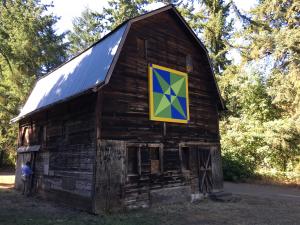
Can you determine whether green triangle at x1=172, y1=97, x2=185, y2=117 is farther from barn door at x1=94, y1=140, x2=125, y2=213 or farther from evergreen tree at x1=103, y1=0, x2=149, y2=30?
evergreen tree at x1=103, y1=0, x2=149, y2=30

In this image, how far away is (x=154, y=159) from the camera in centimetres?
1327

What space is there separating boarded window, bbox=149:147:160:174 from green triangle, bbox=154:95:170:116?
1.54m

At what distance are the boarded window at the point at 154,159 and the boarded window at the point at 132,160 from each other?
81cm

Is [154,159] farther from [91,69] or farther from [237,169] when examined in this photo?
[237,169]

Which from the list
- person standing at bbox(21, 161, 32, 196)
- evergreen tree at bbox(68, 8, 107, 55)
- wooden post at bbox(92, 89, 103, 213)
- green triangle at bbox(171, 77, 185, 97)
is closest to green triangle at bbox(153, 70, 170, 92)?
green triangle at bbox(171, 77, 185, 97)

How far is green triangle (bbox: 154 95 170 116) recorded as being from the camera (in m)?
13.5

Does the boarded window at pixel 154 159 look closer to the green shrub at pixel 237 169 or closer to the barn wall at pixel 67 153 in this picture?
the barn wall at pixel 67 153

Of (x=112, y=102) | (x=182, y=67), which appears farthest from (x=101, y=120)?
(x=182, y=67)

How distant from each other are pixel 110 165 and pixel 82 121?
7.26 ft

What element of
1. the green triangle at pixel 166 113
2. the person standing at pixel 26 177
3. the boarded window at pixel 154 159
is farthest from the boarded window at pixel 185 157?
the person standing at pixel 26 177

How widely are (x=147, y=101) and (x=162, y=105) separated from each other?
0.83 metres

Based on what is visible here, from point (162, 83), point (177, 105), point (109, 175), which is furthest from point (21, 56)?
point (109, 175)

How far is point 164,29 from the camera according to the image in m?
14.9

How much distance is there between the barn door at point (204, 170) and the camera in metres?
15.2
